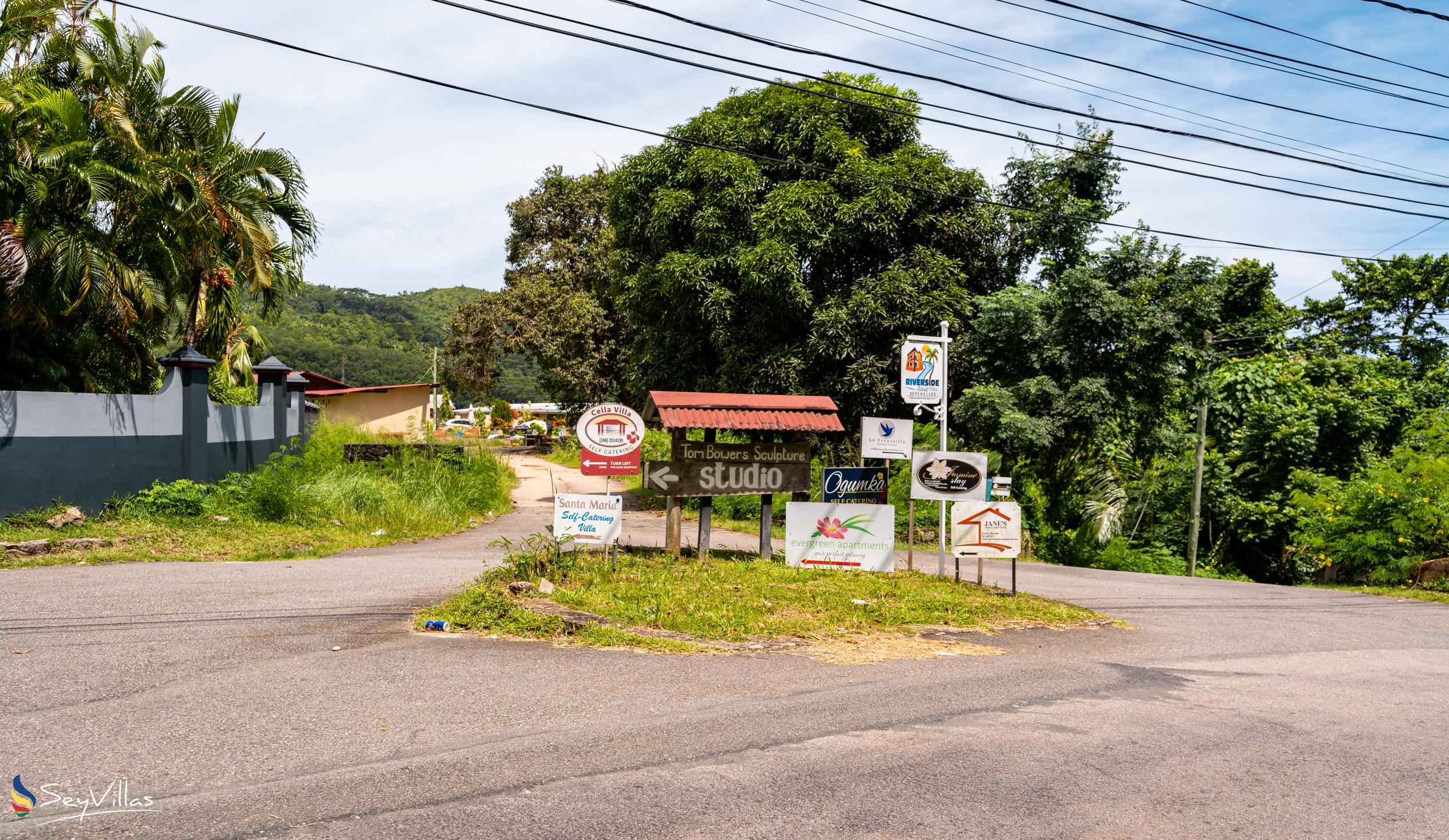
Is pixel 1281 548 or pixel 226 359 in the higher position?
pixel 226 359

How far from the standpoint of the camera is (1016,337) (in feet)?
62.5

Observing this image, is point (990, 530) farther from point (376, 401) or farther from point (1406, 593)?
point (376, 401)

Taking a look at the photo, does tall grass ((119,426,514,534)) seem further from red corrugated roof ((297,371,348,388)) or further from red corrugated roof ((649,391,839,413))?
red corrugated roof ((297,371,348,388))

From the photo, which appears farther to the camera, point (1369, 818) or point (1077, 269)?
point (1077, 269)

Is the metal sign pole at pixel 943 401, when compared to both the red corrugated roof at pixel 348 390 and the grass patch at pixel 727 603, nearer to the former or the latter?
the grass patch at pixel 727 603

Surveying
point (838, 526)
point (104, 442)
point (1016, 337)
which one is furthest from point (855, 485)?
point (104, 442)

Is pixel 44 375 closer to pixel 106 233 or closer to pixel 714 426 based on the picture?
pixel 106 233

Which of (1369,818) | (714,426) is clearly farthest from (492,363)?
(1369,818)

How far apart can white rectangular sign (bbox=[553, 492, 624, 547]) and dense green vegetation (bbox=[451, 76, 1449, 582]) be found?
9.70 metres

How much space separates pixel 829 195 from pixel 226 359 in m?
15.6

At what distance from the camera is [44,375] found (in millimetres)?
15109

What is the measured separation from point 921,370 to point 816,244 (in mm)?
8119

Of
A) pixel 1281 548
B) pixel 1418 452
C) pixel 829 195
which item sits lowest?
pixel 1281 548

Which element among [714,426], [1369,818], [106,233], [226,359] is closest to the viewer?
[1369,818]
